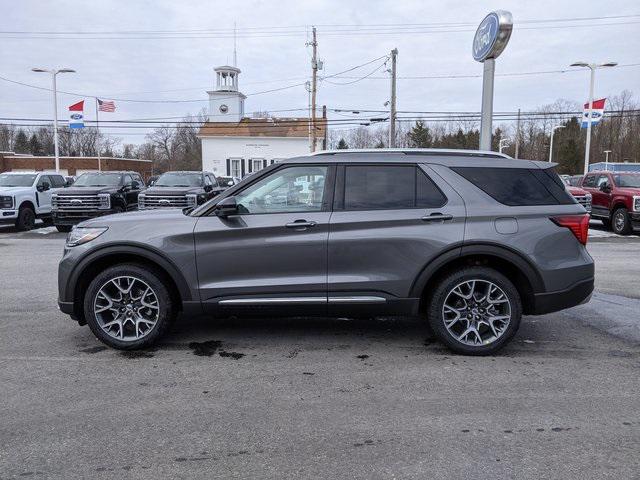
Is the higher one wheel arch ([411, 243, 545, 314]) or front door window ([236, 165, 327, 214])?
front door window ([236, 165, 327, 214])

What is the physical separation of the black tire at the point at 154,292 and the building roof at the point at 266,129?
4240 centimetres

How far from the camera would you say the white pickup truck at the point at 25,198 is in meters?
15.6

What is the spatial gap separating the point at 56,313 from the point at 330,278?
3.67 metres

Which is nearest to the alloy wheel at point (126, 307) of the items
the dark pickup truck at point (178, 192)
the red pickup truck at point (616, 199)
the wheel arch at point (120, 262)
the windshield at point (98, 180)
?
the wheel arch at point (120, 262)

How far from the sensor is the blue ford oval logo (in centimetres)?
970

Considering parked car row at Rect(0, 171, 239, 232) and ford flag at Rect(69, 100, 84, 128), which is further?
ford flag at Rect(69, 100, 84, 128)

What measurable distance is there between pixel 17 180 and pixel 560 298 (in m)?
17.6

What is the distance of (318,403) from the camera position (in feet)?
12.5

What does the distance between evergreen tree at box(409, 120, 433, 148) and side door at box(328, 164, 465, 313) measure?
64794 mm

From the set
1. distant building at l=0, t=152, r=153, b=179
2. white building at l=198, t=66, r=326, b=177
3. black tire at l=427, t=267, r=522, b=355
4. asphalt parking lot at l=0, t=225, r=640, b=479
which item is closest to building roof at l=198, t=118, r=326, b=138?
white building at l=198, t=66, r=326, b=177

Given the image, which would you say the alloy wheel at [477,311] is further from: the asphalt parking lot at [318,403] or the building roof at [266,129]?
the building roof at [266,129]

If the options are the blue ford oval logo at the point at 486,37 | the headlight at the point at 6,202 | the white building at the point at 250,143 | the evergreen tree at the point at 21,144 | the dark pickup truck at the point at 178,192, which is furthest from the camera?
the evergreen tree at the point at 21,144

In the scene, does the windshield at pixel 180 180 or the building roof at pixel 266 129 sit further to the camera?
the building roof at pixel 266 129

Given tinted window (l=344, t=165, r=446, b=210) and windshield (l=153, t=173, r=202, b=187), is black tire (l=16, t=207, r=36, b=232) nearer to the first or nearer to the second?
windshield (l=153, t=173, r=202, b=187)
